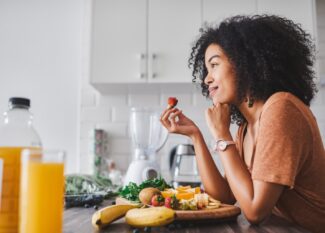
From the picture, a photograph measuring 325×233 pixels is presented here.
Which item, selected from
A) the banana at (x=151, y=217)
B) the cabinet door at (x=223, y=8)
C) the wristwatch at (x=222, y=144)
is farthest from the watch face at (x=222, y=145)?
the cabinet door at (x=223, y=8)

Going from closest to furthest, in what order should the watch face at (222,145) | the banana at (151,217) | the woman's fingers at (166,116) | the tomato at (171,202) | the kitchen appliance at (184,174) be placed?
1. the banana at (151,217)
2. the tomato at (171,202)
3. the watch face at (222,145)
4. the woman's fingers at (166,116)
5. the kitchen appliance at (184,174)

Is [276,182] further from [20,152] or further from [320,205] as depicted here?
[20,152]

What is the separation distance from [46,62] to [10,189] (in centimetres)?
225

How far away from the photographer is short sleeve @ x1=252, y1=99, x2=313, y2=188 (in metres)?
0.90

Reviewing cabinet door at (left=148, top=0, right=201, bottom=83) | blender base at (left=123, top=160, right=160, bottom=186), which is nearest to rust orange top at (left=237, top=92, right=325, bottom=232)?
blender base at (left=123, top=160, right=160, bottom=186)

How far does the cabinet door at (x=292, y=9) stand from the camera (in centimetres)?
233

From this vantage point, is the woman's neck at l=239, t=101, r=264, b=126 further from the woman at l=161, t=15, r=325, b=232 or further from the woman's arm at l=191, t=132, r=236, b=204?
the woman's arm at l=191, t=132, r=236, b=204

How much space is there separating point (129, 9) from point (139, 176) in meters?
1.36

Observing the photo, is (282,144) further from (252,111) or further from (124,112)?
(124,112)

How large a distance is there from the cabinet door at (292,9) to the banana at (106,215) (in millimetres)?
1898

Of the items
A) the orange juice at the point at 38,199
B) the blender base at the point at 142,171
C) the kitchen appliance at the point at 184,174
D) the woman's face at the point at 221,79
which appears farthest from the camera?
the kitchen appliance at the point at 184,174

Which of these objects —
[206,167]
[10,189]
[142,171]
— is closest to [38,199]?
[10,189]

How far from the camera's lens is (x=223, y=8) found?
2.38 metres

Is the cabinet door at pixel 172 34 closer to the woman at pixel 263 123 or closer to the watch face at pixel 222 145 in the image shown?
the woman at pixel 263 123
